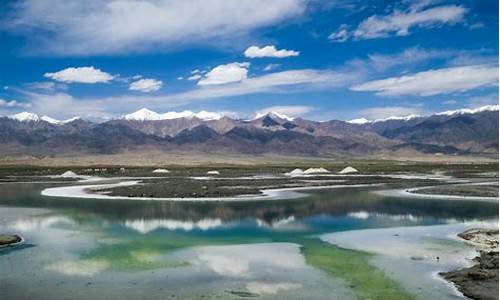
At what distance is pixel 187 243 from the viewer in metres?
26.8

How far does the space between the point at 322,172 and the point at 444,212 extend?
6004 centimetres

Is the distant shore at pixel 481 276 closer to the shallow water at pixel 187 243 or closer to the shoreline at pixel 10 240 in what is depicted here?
the shallow water at pixel 187 243

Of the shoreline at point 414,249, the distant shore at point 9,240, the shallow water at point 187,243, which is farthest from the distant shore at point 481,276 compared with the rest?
the distant shore at point 9,240

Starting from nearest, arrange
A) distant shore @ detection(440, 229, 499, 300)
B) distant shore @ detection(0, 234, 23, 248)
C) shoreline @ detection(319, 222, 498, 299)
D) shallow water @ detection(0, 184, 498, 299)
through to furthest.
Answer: distant shore @ detection(440, 229, 499, 300), shallow water @ detection(0, 184, 498, 299), shoreline @ detection(319, 222, 498, 299), distant shore @ detection(0, 234, 23, 248)

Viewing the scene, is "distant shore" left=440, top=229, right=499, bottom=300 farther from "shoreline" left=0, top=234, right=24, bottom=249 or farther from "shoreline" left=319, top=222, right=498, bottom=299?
"shoreline" left=0, top=234, right=24, bottom=249

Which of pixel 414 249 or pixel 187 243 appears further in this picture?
pixel 187 243

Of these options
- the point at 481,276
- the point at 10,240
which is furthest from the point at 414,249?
the point at 10,240

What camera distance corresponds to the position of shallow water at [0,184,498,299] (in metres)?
18.1

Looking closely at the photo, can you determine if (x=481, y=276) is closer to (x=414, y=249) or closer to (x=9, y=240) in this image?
(x=414, y=249)

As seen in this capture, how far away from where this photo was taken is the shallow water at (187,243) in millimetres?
18078

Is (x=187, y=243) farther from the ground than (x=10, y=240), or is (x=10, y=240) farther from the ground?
(x=10, y=240)

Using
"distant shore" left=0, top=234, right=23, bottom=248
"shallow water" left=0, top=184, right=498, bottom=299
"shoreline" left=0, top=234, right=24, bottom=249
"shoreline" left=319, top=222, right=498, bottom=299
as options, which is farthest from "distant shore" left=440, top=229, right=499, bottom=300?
"distant shore" left=0, top=234, right=23, bottom=248

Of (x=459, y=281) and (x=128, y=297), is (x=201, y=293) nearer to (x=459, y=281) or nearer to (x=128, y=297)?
(x=128, y=297)

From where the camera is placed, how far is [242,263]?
71.4ft
